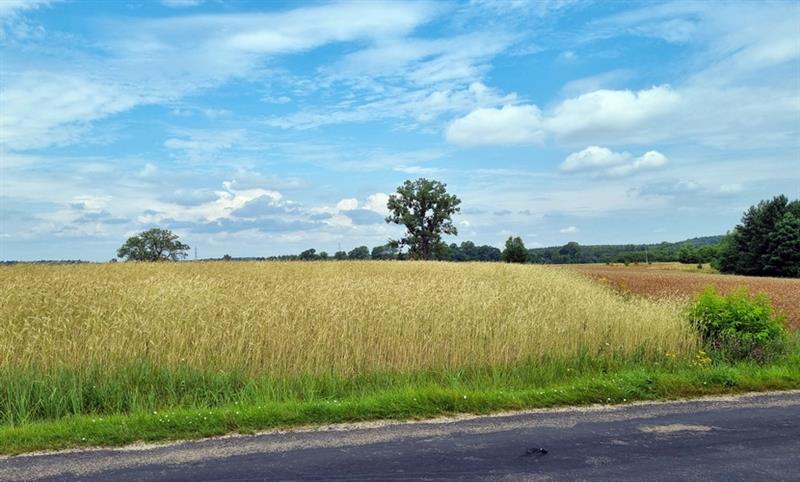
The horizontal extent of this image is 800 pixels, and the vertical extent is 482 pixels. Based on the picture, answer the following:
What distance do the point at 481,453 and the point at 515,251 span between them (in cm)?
8704

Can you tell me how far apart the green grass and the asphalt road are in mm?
352

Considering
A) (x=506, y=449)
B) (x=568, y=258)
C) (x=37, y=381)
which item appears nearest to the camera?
(x=506, y=449)

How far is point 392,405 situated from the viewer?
7324 millimetres

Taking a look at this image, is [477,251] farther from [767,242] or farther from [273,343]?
[273,343]

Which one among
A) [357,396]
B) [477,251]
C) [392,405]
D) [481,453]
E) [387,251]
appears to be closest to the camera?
[481,453]

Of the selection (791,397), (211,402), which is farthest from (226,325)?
(791,397)

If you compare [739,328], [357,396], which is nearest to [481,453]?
[357,396]

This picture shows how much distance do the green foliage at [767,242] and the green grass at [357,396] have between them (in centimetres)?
7329

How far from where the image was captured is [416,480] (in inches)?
200

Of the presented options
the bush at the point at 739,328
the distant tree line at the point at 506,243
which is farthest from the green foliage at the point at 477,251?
the bush at the point at 739,328

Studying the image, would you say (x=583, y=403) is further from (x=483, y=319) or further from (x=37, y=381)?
(x=37, y=381)

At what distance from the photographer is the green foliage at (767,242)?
7019 centimetres

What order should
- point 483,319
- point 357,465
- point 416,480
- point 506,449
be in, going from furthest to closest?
1. point 483,319
2. point 506,449
3. point 357,465
4. point 416,480

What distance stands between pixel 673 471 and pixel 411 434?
8.94ft
